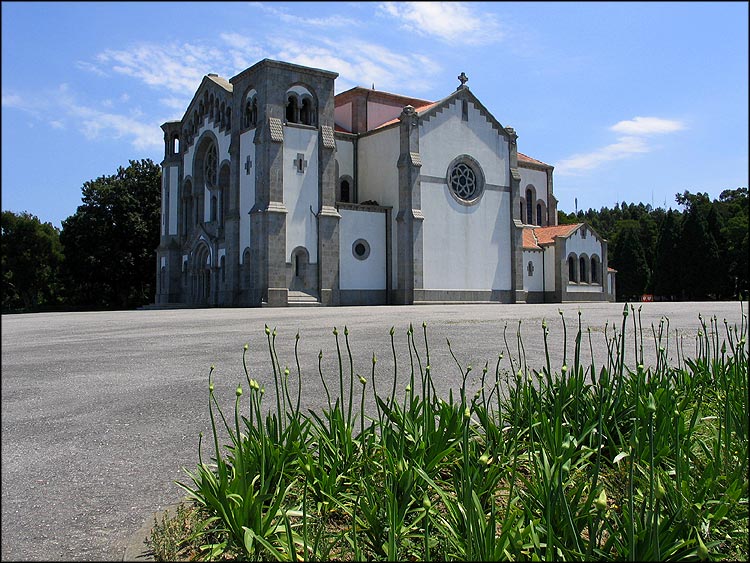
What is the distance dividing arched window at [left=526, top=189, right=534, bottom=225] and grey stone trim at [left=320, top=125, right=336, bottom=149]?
2030 cm

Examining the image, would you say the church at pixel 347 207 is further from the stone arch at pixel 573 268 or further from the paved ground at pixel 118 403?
the paved ground at pixel 118 403

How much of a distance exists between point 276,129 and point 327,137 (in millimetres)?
3272

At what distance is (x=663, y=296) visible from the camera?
6141 cm

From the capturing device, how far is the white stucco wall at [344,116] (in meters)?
45.8

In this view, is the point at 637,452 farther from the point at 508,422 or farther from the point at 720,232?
the point at 720,232

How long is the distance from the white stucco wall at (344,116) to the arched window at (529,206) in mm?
16158

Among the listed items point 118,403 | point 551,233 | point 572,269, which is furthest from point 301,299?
point 118,403

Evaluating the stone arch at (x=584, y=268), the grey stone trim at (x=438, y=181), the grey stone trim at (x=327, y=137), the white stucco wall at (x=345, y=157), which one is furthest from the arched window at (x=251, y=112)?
the stone arch at (x=584, y=268)

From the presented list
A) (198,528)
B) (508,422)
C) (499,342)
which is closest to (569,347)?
(499,342)

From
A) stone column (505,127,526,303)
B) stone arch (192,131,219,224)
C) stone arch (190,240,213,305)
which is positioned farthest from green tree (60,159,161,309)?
stone column (505,127,526,303)

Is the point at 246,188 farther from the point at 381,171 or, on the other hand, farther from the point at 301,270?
the point at 381,171

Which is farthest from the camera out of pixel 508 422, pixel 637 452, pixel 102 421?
pixel 102 421

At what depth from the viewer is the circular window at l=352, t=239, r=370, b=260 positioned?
39.5m

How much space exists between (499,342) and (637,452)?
23.7ft
